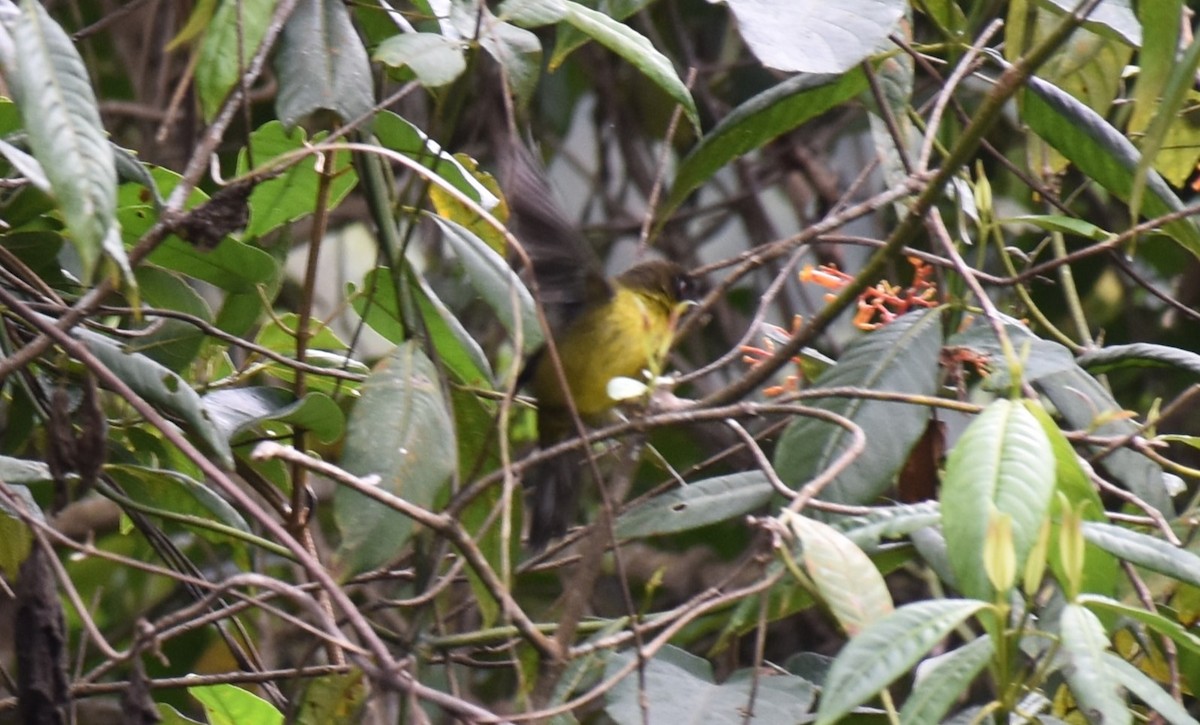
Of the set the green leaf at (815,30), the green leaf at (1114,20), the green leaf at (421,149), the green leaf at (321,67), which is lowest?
the green leaf at (421,149)

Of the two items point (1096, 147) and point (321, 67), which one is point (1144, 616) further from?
point (321, 67)

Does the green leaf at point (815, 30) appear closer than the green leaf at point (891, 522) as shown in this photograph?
No

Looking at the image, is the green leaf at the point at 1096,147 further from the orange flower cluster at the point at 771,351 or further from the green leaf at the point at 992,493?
the green leaf at the point at 992,493

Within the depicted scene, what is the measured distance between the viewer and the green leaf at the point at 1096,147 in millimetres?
1399

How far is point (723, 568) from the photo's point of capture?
331cm

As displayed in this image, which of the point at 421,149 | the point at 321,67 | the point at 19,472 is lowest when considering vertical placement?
the point at 19,472

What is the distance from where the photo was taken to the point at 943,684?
0.91 metres

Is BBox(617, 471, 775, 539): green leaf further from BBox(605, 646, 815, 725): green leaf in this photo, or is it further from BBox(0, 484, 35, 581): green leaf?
BBox(0, 484, 35, 581): green leaf

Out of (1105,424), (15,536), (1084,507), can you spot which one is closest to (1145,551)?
(1084,507)

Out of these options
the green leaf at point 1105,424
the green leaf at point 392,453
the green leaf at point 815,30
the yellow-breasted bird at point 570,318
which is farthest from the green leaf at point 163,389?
the green leaf at point 1105,424

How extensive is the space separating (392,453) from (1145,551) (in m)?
0.56

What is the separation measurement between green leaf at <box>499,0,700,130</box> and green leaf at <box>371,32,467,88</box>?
66 mm

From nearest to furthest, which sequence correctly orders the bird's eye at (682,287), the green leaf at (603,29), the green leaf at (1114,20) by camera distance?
the green leaf at (603,29), the green leaf at (1114,20), the bird's eye at (682,287)

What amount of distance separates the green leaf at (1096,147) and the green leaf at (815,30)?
0.25 meters
